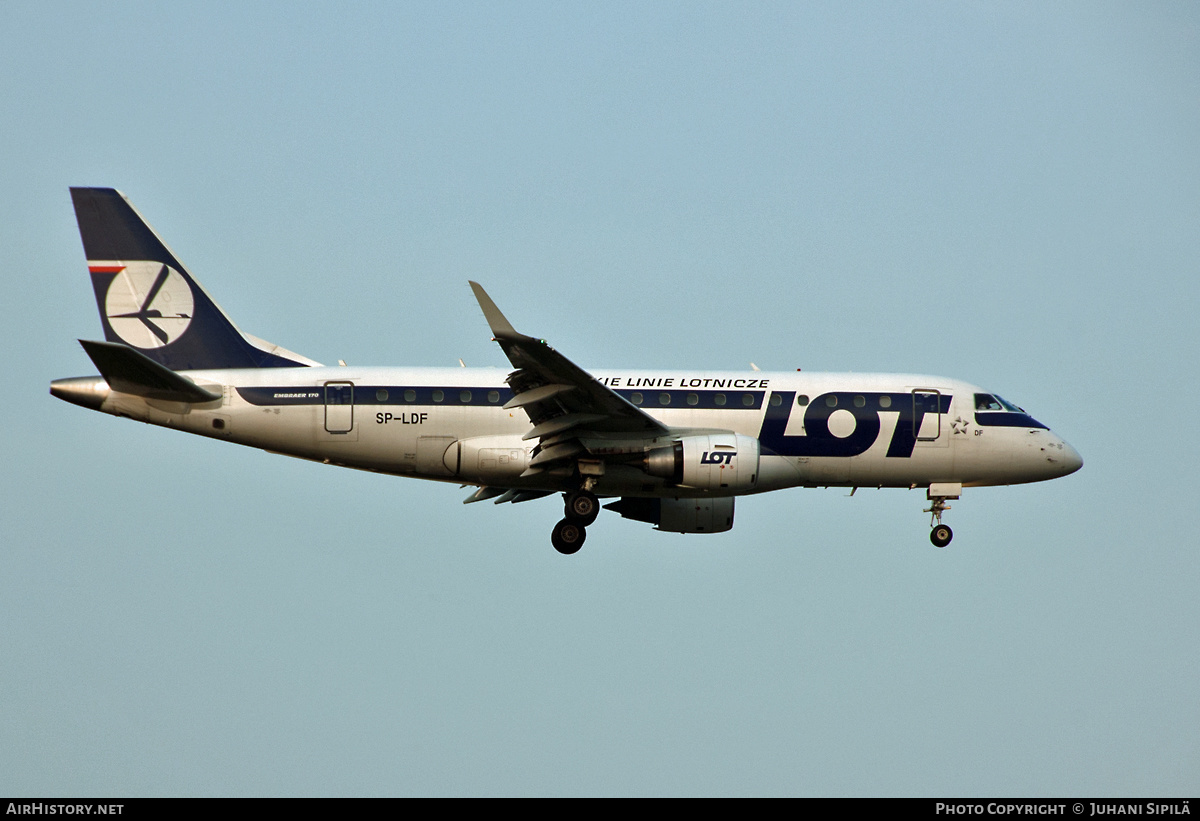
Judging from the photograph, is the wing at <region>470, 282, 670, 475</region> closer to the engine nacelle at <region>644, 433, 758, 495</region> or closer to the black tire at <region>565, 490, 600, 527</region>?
the engine nacelle at <region>644, 433, 758, 495</region>

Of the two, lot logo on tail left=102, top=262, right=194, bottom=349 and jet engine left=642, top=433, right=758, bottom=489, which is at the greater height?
lot logo on tail left=102, top=262, right=194, bottom=349

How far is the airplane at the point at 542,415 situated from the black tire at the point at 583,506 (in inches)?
1.5

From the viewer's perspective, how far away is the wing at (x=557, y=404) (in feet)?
101

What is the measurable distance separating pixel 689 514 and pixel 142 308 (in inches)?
Result: 613

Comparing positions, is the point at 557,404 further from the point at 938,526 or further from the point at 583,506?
the point at 938,526

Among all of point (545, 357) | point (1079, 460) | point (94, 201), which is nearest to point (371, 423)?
point (545, 357)

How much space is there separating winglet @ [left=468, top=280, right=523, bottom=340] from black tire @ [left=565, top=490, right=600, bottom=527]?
258 inches

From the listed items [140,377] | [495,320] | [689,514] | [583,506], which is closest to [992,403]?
[689,514]

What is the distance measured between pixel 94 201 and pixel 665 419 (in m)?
15.8

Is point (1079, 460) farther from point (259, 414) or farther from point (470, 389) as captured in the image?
point (259, 414)

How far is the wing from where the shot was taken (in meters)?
30.8

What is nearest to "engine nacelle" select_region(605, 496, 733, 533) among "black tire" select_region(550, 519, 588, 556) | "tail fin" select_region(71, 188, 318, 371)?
"black tire" select_region(550, 519, 588, 556)
